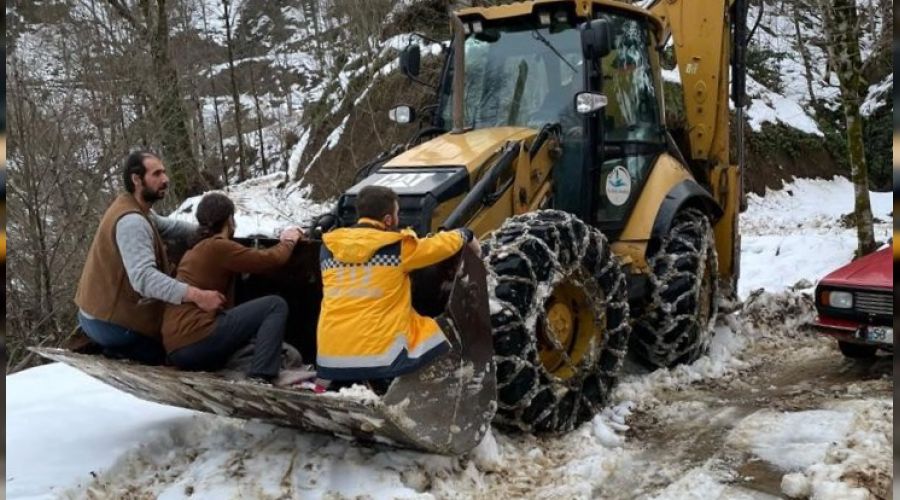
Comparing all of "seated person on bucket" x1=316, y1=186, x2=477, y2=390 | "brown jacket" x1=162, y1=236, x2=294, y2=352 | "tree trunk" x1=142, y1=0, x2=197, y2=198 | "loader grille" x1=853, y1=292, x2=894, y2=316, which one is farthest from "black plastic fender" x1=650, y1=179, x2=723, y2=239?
"tree trunk" x1=142, y1=0, x2=197, y2=198

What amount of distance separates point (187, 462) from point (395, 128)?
15.2m

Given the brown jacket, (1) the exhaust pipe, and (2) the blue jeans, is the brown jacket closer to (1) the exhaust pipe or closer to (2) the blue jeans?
(2) the blue jeans

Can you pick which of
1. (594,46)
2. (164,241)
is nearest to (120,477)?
(164,241)

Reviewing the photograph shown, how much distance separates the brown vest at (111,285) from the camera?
4.48m

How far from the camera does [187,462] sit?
4.56 metres

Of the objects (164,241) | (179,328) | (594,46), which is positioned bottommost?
(179,328)

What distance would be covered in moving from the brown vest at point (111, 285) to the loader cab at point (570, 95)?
272 centimetres

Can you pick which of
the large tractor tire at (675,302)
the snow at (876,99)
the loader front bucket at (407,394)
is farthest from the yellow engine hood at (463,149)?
the snow at (876,99)

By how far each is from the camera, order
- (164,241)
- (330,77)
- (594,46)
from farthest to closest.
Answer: (330,77) < (594,46) < (164,241)

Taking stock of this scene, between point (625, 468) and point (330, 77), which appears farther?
point (330, 77)

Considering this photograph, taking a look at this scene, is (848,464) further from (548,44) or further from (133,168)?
(133,168)

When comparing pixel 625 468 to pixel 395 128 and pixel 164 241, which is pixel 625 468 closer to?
pixel 164 241

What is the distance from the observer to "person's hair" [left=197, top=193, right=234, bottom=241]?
4672mm

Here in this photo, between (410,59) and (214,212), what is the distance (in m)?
2.47
